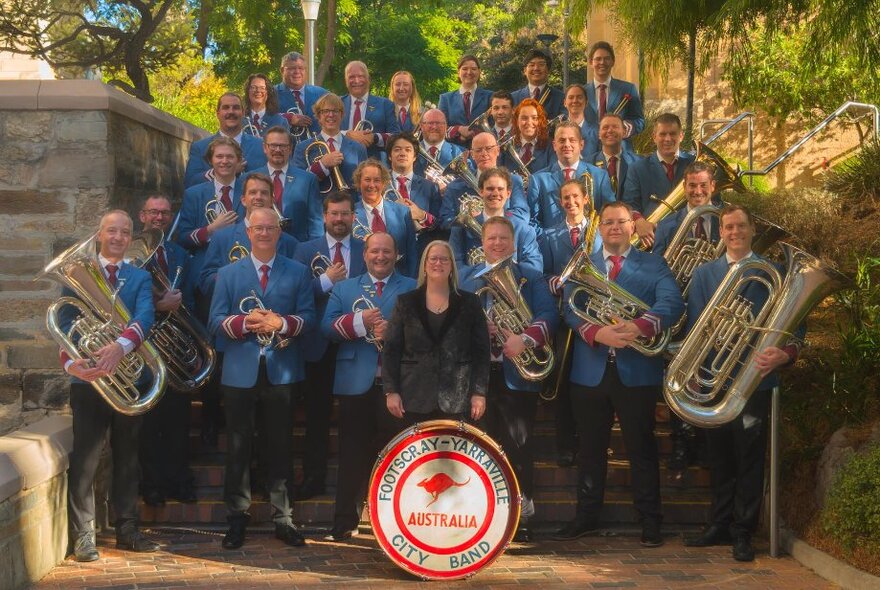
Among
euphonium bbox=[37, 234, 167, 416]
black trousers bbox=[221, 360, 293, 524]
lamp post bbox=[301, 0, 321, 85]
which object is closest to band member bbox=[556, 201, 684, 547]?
black trousers bbox=[221, 360, 293, 524]

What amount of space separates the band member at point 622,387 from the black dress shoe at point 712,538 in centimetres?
20

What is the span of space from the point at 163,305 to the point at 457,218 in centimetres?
207

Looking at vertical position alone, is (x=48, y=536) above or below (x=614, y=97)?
below

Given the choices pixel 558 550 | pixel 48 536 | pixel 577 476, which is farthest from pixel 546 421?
pixel 48 536

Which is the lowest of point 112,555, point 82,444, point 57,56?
point 112,555

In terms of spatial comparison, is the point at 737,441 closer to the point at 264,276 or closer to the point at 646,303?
the point at 646,303

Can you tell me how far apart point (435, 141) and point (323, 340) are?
2.50 m

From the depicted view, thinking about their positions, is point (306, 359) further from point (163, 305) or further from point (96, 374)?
point (96, 374)

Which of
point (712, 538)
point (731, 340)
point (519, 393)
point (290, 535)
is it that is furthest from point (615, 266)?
point (290, 535)

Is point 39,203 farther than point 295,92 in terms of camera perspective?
No

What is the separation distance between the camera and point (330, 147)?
970 centimetres

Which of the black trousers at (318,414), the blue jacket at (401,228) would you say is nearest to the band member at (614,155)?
the blue jacket at (401,228)

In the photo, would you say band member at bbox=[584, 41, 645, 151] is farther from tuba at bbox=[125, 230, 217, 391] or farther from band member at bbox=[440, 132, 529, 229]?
tuba at bbox=[125, 230, 217, 391]

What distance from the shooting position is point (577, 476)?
8.07 metres
